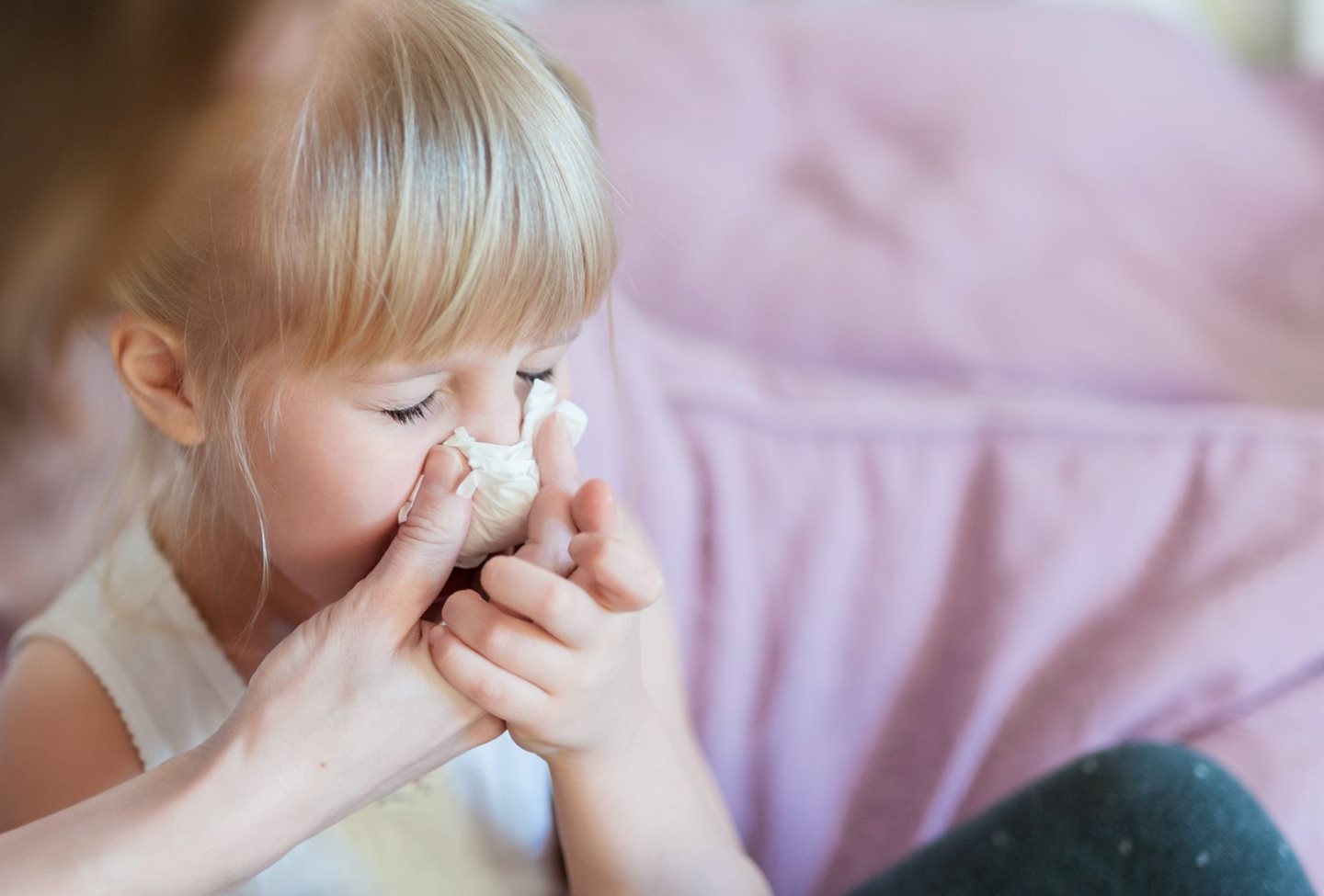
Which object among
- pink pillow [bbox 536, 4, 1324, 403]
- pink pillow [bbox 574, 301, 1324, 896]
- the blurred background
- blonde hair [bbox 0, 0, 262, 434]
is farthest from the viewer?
the blurred background

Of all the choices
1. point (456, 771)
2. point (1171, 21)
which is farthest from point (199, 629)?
point (1171, 21)

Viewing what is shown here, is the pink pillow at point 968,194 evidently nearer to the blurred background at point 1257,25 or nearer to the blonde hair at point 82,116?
the blurred background at point 1257,25

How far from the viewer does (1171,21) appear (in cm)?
168

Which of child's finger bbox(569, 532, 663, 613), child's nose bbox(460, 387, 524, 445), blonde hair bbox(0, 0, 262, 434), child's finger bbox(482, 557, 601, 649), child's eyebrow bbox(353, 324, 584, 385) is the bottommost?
child's finger bbox(482, 557, 601, 649)

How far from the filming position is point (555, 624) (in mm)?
607

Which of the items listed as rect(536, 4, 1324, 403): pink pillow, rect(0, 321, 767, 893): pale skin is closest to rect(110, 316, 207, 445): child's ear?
rect(0, 321, 767, 893): pale skin

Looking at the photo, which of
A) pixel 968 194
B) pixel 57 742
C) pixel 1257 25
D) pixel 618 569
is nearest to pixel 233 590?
pixel 57 742

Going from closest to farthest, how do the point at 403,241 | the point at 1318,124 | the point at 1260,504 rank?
1. the point at 403,241
2. the point at 1260,504
3. the point at 1318,124

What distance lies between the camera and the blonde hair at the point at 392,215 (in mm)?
588

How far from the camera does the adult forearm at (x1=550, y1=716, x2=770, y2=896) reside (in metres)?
0.70

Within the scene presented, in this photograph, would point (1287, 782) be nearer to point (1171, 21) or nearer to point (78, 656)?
point (78, 656)

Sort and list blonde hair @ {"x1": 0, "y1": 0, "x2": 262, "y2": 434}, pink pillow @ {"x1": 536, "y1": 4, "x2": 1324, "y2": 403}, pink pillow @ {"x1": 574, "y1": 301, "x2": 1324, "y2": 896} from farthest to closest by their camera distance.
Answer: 1. pink pillow @ {"x1": 536, "y1": 4, "x2": 1324, "y2": 403}
2. pink pillow @ {"x1": 574, "y1": 301, "x2": 1324, "y2": 896}
3. blonde hair @ {"x1": 0, "y1": 0, "x2": 262, "y2": 434}

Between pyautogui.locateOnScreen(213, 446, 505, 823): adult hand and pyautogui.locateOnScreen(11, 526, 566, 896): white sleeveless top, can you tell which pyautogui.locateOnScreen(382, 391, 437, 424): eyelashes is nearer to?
pyautogui.locateOnScreen(213, 446, 505, 823): adult hand

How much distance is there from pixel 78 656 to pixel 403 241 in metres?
0.39
